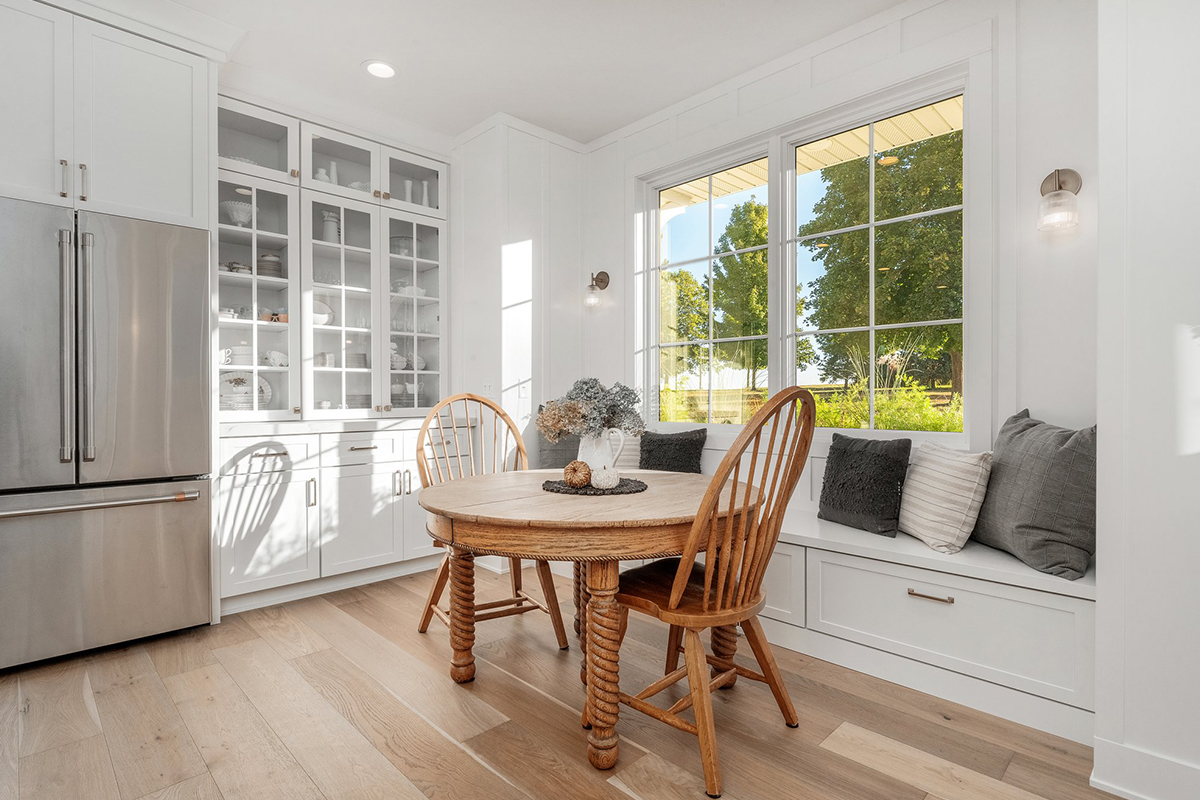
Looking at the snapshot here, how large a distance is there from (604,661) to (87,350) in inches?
94.4

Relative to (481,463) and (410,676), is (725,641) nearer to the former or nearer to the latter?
(410,676)

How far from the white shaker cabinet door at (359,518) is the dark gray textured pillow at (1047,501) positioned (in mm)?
2938

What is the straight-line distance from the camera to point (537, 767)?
1.70 meters

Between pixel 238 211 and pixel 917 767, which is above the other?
pixel 238 211

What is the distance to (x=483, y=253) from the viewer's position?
3799 mm

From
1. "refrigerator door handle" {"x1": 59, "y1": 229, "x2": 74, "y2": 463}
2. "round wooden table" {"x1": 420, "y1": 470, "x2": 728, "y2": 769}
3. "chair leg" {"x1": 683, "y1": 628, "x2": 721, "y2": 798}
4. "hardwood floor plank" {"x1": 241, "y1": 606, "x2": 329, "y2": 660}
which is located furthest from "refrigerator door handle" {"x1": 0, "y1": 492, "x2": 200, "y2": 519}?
"chair leg" {"x1": 683, "y1": 628, "x2": 721, "y2": 798}

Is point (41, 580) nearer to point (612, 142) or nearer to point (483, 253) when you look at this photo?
point (483, 253)

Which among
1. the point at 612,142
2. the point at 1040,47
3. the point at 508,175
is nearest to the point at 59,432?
the point at 508,175

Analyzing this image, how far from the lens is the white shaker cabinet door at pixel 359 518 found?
3283 mm

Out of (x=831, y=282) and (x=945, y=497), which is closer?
(x=945, y=497)

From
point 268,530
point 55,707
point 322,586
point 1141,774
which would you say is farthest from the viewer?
point 322,586

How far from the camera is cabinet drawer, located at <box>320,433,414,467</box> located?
330cm

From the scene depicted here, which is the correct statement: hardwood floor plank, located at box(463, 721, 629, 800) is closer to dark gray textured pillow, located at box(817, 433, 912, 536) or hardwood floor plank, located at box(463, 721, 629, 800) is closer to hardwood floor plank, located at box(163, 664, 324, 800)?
hardwood floor plank, located at box(163, 664, 324, 800)

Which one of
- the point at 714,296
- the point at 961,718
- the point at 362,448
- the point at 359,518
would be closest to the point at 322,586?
the point at 359,518
